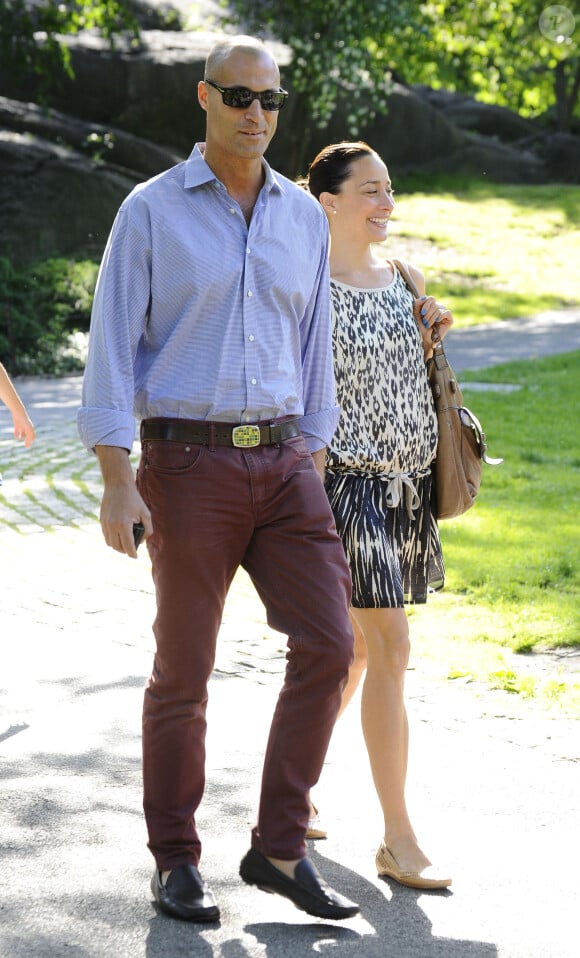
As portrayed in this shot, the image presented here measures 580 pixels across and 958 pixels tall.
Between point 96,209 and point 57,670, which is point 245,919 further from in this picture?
point 96,209

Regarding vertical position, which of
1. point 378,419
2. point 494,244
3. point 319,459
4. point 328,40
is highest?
point 328,40

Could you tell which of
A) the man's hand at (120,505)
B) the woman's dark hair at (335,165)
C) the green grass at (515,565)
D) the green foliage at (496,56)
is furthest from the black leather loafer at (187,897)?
the green foliage at (496,56)

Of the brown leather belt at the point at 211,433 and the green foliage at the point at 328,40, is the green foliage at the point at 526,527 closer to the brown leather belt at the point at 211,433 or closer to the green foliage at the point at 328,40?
the brown leather belt at the point at 211,433

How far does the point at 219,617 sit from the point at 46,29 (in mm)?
20633

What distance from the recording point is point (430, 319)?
4.32 meters

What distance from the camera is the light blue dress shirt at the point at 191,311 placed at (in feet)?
11.6

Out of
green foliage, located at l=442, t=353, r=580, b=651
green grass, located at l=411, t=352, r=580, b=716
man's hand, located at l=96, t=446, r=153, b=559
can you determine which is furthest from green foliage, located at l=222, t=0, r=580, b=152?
man's hand, located at l=96, t=446, r=153, b=559

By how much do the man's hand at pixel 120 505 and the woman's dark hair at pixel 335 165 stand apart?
1.34 meters

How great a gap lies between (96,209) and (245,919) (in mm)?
17898

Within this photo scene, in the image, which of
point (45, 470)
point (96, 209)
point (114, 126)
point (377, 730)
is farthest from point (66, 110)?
point (377, 730)

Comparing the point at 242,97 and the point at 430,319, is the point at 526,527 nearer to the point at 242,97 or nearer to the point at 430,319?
the point at 430,319

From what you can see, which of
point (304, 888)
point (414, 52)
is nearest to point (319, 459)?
point (304, 888)

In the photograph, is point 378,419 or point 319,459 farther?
point 378,419

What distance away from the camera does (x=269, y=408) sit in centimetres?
365
